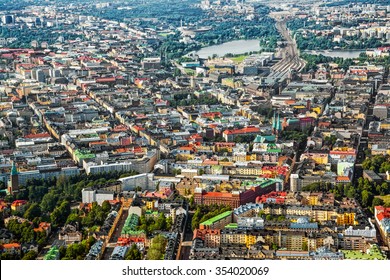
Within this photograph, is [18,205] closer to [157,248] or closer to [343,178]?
[157,248]

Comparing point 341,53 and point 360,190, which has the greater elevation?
point 360,190

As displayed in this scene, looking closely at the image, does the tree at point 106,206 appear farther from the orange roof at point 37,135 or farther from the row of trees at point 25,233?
the orange roof at point 37,135

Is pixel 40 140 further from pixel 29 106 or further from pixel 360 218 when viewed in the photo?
pixel 360 218

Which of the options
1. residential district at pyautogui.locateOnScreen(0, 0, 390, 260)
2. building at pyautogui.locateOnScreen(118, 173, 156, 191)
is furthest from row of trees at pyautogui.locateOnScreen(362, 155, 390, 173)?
building at pyautogui.locateOnScreen(118, 173, 156, 191)

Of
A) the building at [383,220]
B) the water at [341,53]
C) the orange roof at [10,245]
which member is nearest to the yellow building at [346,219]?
the building at [383,220]

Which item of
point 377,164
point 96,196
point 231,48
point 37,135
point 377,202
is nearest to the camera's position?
point 377,202

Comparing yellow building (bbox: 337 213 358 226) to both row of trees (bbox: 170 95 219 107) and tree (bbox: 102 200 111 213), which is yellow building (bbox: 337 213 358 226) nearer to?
tree (bbox: 102 200 111 213)

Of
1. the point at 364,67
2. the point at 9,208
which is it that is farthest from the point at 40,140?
the point at 364,67

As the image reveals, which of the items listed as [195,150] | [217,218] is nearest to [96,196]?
[217,218]
